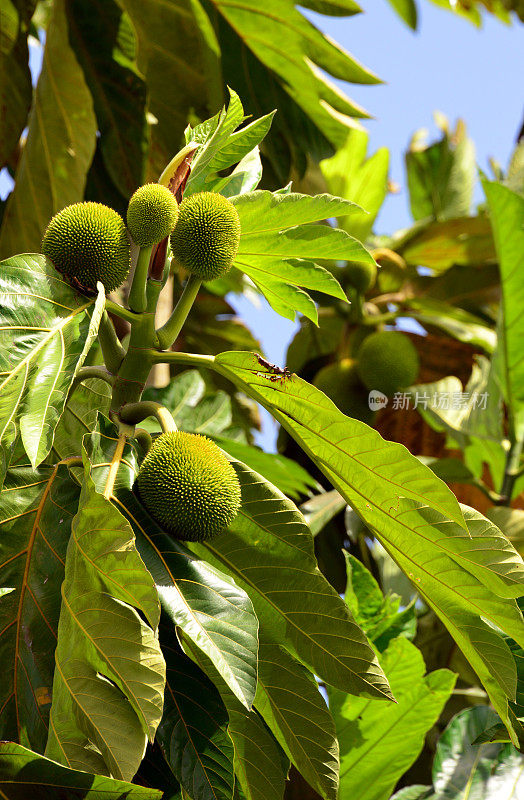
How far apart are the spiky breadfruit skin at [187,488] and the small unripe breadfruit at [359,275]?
3.92ft

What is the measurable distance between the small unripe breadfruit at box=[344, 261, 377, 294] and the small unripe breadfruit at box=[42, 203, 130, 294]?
1.15 metres

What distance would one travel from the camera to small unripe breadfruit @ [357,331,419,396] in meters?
1.65

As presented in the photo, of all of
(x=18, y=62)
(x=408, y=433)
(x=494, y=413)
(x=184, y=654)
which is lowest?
(x=184, y=654)

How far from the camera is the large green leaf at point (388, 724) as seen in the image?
3.31 ft

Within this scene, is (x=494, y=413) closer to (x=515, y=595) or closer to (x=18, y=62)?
(x=515, y=595)

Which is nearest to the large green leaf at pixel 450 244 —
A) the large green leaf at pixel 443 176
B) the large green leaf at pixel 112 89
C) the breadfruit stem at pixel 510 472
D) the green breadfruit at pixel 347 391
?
the large green leaf at pixel 443 176

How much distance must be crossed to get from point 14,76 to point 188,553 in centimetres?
123

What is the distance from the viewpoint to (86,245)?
2.50 feet

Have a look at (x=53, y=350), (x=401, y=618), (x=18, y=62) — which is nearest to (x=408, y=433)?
(x=401, y=618)

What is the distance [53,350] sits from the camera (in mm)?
703

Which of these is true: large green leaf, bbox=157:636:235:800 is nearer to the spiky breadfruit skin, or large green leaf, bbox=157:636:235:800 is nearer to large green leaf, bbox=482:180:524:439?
the spiky breadfruit skin

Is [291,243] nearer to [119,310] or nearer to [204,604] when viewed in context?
[119,310]

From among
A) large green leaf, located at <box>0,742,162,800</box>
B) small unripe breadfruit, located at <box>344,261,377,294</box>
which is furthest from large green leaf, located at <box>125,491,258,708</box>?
small unripe breadfruit, located at <box>344,261,377,294</box>

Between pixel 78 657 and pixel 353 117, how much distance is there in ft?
3.92
